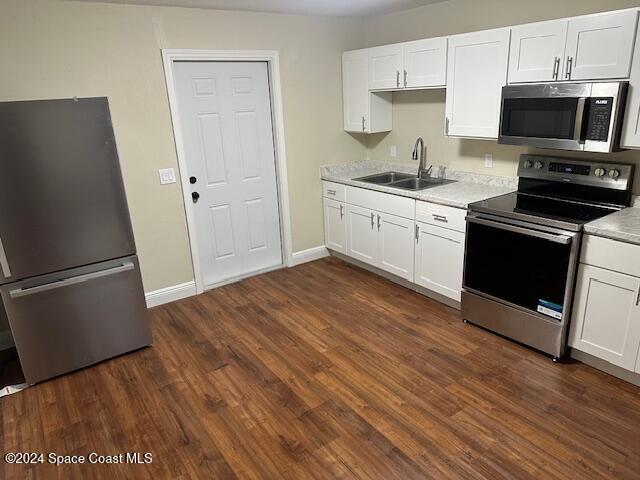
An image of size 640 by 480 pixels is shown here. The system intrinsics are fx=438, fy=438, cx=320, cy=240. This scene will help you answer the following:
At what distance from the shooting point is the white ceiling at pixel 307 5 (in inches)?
130

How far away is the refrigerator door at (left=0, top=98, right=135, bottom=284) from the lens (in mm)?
Answer: 2469

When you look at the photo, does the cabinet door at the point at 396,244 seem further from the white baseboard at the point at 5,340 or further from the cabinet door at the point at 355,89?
the white baseboard at the point at 5,340

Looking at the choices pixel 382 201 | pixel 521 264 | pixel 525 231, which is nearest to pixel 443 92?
pixel 382 201

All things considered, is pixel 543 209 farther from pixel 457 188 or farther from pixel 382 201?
pixel 382 201

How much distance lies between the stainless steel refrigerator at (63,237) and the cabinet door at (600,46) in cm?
286

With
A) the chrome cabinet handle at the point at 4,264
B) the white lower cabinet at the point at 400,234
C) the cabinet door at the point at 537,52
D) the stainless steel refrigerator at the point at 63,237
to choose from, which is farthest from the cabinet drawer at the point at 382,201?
the chrome cabinet handle at the point at 4,264

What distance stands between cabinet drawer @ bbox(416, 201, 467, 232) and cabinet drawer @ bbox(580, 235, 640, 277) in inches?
33.0

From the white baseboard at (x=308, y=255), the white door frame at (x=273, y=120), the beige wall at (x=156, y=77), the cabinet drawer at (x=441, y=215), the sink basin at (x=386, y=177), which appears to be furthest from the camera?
the white baseboard at (x=308, y=255)

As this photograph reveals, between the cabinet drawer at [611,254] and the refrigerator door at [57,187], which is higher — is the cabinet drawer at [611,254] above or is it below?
below

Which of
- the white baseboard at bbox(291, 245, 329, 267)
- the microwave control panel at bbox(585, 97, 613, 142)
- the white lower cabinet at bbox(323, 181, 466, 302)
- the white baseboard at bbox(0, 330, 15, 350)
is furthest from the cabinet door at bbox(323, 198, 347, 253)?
the white baseboard at bbox(0, 330, 15, 350)

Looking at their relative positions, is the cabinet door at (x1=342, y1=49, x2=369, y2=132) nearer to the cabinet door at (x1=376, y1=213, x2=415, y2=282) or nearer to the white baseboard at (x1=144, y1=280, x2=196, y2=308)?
the cabinet door at (x1=376, y1=213, x2=415, y2=282)

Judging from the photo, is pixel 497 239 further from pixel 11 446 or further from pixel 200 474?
pixel 11 446

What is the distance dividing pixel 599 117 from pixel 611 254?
814 millimetres

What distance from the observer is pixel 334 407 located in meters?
2.50
